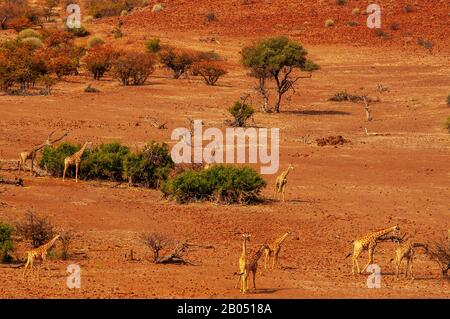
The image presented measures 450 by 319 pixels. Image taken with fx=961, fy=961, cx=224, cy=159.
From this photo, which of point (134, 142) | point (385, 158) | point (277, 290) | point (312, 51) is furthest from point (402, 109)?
point (277, 290)

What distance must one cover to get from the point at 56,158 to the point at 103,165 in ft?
3.97

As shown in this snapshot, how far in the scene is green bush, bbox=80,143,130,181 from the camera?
24281 mm

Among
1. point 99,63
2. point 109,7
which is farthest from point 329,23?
point 99,63

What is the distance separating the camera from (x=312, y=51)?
5941 centimetres

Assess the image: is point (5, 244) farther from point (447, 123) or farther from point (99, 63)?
point (99, 63)

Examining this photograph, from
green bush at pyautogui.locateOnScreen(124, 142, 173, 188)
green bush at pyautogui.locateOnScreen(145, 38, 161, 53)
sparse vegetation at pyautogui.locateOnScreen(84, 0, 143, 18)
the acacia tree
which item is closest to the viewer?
green bush at pyautogui.locateOnScreen(124, 142, 173, 188)

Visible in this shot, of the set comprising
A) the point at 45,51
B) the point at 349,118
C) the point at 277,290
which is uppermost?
the point at 45,51

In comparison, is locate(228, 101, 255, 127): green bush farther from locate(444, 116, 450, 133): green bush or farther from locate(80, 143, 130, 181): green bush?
locate(80, 143, 130, 181): green bush

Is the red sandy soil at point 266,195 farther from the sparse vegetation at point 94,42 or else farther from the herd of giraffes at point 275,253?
the sparse vegetation at point 94,42

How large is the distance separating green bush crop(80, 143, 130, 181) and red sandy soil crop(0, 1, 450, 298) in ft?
1.80

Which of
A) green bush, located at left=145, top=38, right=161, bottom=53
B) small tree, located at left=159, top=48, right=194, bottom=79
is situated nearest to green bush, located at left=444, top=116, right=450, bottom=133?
small tree, located at left=159, top=48, right=194, bottom=79

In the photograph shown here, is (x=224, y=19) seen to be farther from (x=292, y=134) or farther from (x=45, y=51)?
(x=292, y=134)

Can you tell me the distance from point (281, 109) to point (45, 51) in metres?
17.1

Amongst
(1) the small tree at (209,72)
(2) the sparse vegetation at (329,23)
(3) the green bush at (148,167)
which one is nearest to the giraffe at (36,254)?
(3) the green bush at (148,167)
